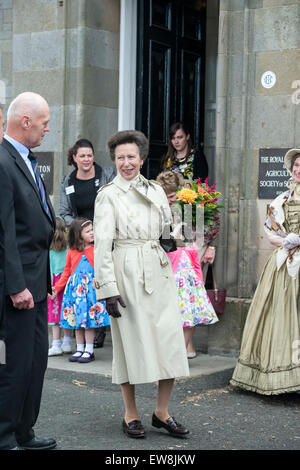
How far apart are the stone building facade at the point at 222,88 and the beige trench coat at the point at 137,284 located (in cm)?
273

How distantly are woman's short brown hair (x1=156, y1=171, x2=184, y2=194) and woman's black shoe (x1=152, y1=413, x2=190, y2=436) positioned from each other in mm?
2804

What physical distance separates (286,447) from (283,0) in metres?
4.42

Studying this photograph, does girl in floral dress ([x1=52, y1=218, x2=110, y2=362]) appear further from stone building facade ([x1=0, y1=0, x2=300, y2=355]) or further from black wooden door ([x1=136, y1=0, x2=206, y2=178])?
black wooden door ([x1=136, y1=0, x2=206, y2=178])

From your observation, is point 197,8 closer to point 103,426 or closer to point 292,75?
point 292,75

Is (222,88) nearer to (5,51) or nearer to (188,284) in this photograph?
(188,284)

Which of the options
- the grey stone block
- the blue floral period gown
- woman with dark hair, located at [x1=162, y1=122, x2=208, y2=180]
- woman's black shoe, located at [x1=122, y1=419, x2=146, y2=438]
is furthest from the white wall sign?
woman's black shoe, located at [x1=122, y1=419, x2=146, y2=438]

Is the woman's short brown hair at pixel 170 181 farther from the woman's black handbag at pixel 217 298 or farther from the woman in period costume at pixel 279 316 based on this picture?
the woman in period costume at pixel 279 316

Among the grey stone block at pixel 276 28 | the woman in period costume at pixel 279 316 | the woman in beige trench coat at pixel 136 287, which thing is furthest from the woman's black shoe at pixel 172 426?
the grey stone block at pixel 276 28

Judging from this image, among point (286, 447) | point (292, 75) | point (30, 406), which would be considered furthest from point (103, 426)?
point (292, 75)

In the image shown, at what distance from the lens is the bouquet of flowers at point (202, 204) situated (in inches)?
314

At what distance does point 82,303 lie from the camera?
8.30 m

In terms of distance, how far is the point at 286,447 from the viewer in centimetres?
550

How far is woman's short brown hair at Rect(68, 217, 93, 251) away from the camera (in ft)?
27.5

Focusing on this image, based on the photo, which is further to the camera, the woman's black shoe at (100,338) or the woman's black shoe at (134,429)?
the woman's black shoe at (100,338)
